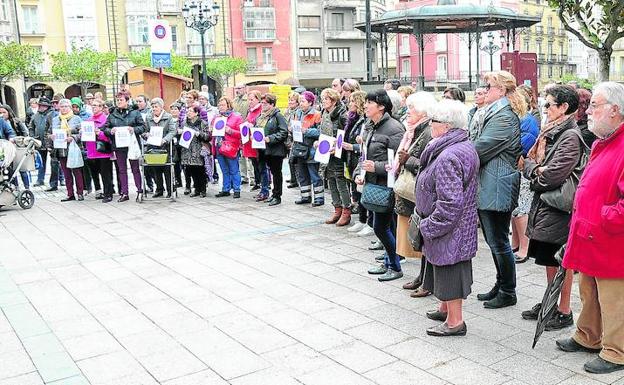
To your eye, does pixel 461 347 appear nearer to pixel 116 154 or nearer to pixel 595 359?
pixel 595 359

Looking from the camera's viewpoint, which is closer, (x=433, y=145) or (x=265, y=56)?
(x=433, y=145)

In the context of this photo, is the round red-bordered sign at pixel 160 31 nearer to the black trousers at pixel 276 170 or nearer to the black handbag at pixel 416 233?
the black trousers at pixel 276 170

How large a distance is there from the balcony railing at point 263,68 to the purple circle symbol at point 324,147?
47.5 metres

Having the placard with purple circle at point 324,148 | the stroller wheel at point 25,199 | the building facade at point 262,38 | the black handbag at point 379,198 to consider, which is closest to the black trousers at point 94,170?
the stroller wheel at point 25,199

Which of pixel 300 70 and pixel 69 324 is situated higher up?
pixel 300 70

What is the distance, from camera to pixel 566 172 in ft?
15.5

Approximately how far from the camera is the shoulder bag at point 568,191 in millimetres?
4719

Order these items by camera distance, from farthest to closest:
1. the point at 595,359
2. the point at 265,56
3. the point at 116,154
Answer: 1. the point at 265,56
2. the point at 116,154
3. the point at 595,359

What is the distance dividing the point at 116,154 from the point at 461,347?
28.2 feet

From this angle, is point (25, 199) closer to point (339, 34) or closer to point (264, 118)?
point (264, 118)

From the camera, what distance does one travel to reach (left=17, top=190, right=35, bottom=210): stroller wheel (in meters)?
11.4

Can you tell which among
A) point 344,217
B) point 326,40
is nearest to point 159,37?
point 344,217

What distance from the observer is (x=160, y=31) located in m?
13.3

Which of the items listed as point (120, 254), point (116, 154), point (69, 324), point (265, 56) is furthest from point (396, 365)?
point (265, 56)
